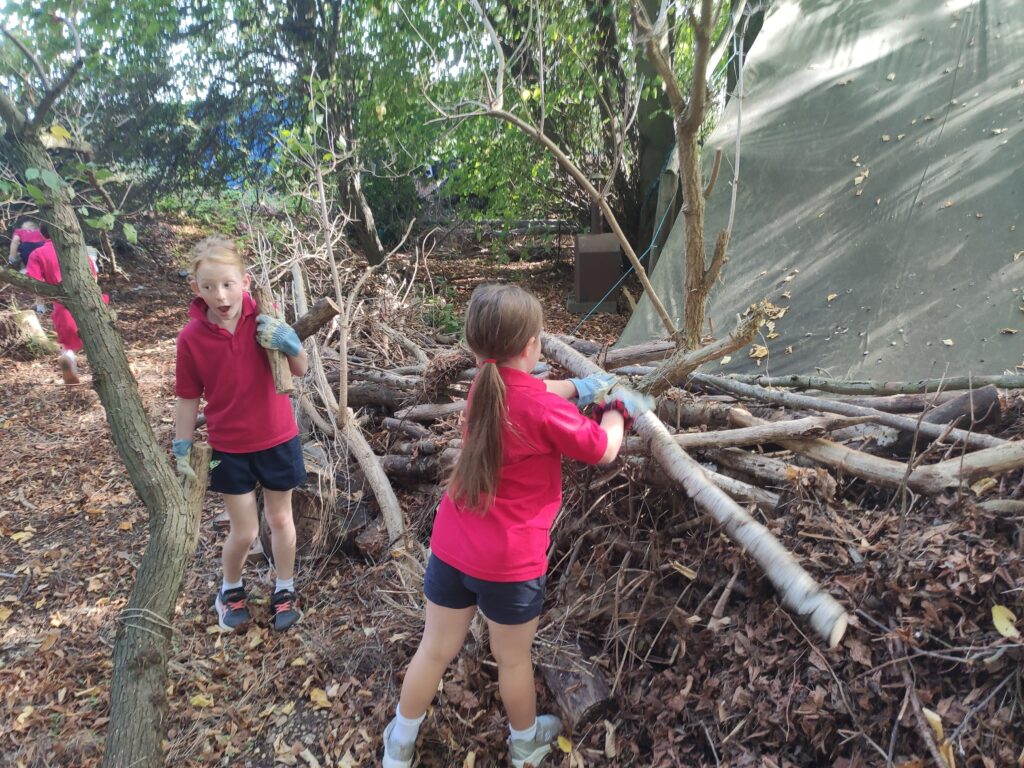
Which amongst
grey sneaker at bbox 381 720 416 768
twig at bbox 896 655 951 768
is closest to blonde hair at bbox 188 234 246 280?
grey sneaker at bbox 381 720 416 768

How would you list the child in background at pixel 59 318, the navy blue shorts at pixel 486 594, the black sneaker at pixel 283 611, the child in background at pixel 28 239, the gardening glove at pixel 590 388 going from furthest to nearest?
1. the child in background at pixel 28 239
2. the child in background at pixel 59 318
3. the black sneaker at pixel 283 611
4. the gardening glove at pixel 590 388
5. the navy blue shorts at pixel 486 594

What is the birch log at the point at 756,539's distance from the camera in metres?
1.78

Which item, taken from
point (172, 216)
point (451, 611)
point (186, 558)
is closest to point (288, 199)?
point (186, 558)

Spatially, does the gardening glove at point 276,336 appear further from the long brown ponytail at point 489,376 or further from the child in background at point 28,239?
the child in background at point 28,239

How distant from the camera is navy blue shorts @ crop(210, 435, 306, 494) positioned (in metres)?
2.69

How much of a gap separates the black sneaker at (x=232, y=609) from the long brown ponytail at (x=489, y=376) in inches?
68.2

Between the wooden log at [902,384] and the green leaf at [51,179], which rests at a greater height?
the green leaf at [51,179]

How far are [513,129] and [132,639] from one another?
6.91 meters

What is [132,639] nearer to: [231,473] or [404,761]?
[231,473]

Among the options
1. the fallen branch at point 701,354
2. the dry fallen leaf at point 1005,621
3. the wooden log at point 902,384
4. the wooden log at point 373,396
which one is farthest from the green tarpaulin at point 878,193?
the dry fallen leaf at point 1005,621

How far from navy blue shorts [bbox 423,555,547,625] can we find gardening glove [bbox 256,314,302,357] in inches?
43.1

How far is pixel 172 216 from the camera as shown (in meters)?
12.2

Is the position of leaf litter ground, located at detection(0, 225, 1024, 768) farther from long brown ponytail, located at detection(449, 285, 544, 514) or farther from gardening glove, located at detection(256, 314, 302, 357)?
gardening glove, located at detection(256, 314, 302, 357)

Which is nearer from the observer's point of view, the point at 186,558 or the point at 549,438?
the point at 549,438
